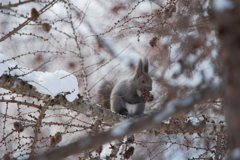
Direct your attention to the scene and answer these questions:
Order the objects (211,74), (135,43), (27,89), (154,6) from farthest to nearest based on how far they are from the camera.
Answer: (135,43)
(154,6)
(211,74)
(27,89)

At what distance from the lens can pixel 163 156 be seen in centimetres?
354

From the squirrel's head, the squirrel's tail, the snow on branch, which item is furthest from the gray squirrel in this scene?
the snow on branch

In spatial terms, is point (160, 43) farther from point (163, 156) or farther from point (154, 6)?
point (163, 156)

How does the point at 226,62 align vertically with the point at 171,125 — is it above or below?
below

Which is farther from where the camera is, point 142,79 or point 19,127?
point 142,79

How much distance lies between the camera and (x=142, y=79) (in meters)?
3.22

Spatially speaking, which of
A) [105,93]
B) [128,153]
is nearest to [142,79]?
[105,93]

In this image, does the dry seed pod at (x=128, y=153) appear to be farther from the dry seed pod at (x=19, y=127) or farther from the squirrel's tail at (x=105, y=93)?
the squirrel's tail at (x=105, y=93)

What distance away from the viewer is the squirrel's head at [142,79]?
3.18m

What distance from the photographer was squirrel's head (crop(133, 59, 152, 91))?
3185 mm

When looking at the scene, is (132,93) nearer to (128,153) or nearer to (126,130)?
(128,153)

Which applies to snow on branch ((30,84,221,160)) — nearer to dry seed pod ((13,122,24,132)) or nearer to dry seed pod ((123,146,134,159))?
dry seed pod ((13,122,24,132))

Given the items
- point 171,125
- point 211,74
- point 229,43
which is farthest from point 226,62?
point 211,74

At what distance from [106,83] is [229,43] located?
3.41 meters
